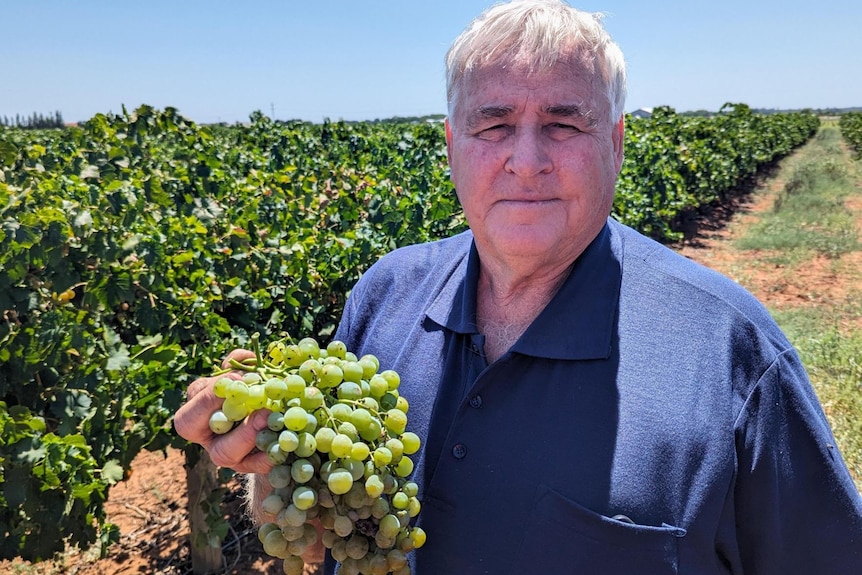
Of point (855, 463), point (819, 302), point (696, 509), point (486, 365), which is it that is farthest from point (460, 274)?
point (819, 302)

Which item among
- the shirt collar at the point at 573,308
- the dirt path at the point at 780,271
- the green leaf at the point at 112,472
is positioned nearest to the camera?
the shirt collar at the point at 573,308

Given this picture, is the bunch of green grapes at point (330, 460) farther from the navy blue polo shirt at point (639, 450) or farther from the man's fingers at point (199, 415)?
the navy blue polo shirt at point (639, 450)

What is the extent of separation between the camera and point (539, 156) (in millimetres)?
1359

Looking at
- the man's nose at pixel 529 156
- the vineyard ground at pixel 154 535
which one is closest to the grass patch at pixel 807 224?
the vineyard ground at pixel 154 535

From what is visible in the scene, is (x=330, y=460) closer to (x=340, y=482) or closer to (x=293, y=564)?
(x=340, y=482)

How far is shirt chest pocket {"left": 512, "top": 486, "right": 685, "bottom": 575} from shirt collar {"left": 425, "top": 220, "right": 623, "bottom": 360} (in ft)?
0.92

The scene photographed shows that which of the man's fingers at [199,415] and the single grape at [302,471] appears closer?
the single grape at [302,471]

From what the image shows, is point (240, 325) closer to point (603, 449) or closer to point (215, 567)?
point (215, 567)

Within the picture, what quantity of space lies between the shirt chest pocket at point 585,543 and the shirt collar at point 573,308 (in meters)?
0.28

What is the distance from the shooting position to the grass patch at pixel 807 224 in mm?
11508

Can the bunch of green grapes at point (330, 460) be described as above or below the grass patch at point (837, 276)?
above

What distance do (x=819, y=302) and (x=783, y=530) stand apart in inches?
338

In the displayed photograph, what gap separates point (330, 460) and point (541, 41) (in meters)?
0.91

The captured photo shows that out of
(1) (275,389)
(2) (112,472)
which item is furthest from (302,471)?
(2) (112,472)
